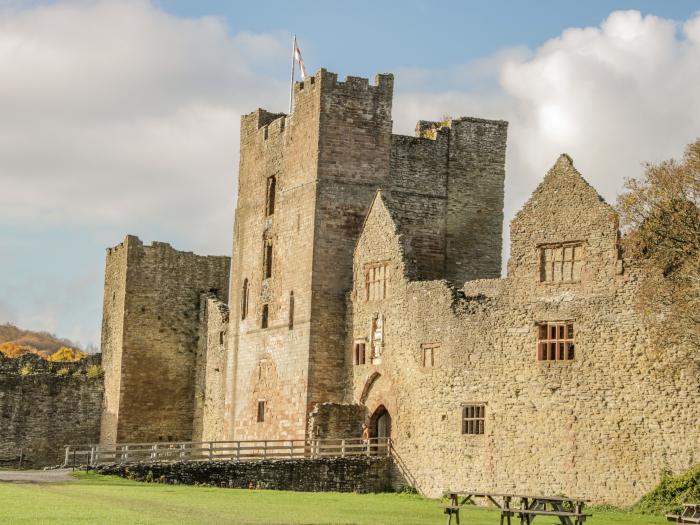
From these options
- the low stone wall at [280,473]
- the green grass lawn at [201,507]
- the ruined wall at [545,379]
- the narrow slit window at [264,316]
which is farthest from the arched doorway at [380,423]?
the narrow slit window at [264,316]

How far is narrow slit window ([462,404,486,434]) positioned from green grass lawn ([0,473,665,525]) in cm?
267

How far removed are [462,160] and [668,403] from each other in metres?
17.8

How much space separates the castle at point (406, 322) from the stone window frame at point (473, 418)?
0.20 ft

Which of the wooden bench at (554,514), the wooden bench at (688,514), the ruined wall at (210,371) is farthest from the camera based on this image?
the ruined wall at (210,371)

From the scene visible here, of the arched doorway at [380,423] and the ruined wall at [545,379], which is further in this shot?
the arched doorway at [380,423]

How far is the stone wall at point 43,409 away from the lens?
58.8 meters

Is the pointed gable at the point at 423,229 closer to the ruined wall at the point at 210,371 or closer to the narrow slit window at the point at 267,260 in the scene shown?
the narrow slit window at the point at 267,260

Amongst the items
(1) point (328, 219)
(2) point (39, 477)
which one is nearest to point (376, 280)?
(1) point (328, 219)

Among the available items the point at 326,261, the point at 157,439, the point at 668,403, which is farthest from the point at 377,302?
the point at 157,439

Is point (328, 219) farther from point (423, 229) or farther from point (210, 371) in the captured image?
point (210, 371)

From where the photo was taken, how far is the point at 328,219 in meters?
48.8

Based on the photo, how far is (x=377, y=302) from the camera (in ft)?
152

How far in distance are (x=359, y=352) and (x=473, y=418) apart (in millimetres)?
7299

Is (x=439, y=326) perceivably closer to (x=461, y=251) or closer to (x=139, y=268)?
(x=461, y=251)
